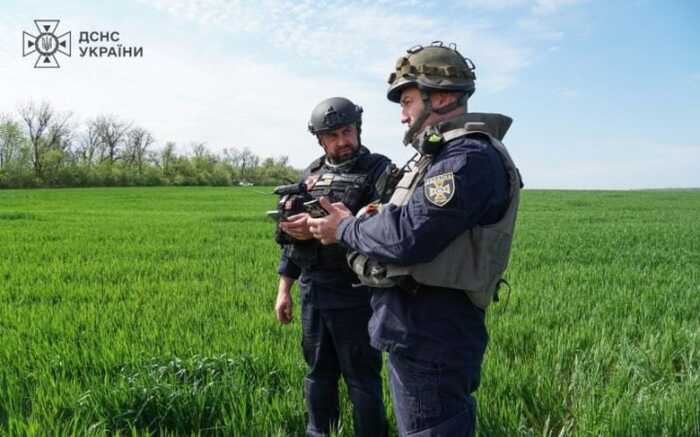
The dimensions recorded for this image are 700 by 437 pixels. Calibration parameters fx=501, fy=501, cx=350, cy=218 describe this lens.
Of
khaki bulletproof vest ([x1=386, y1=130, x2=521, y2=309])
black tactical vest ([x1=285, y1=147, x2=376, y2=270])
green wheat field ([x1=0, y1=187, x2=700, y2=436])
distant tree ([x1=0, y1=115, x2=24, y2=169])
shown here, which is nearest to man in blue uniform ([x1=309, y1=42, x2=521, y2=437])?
khaki bulletproof vest ([x1=386, y1=130, x2=521, y2=309])

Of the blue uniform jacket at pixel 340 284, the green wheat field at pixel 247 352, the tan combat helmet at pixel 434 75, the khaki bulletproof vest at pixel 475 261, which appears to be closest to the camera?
the khaki bulletproof vest at pixel 475 261

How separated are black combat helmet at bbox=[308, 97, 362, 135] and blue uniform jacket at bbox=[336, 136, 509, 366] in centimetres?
88

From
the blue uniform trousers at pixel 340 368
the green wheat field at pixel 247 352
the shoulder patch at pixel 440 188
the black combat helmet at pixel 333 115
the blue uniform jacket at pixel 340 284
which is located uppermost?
the black combat helmet at pixel 333 115

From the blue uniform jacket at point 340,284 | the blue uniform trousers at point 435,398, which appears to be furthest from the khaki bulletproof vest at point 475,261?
the blue uniform jacket at point 340,284

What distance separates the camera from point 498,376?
3.62 meters

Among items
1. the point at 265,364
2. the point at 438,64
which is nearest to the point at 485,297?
the point at 438,64

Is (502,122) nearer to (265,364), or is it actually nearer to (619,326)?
(265,364)

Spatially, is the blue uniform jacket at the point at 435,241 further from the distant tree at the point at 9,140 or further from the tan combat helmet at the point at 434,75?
the distant tree at the point at 9,140

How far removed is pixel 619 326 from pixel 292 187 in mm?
4202

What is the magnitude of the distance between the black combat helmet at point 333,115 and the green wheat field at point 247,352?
56cm

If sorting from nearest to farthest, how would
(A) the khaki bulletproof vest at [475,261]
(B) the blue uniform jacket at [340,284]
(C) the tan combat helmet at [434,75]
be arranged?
(A) the khaki bulletproof vest at [475,261] < (C) the tan combat helmet at [434,75] < (B) the blue uniform jacket at [340,284]

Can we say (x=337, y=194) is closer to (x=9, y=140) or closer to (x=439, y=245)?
(x=439, y=245)

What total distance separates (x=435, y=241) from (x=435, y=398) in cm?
66

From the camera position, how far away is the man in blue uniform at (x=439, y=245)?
73.2 inches
